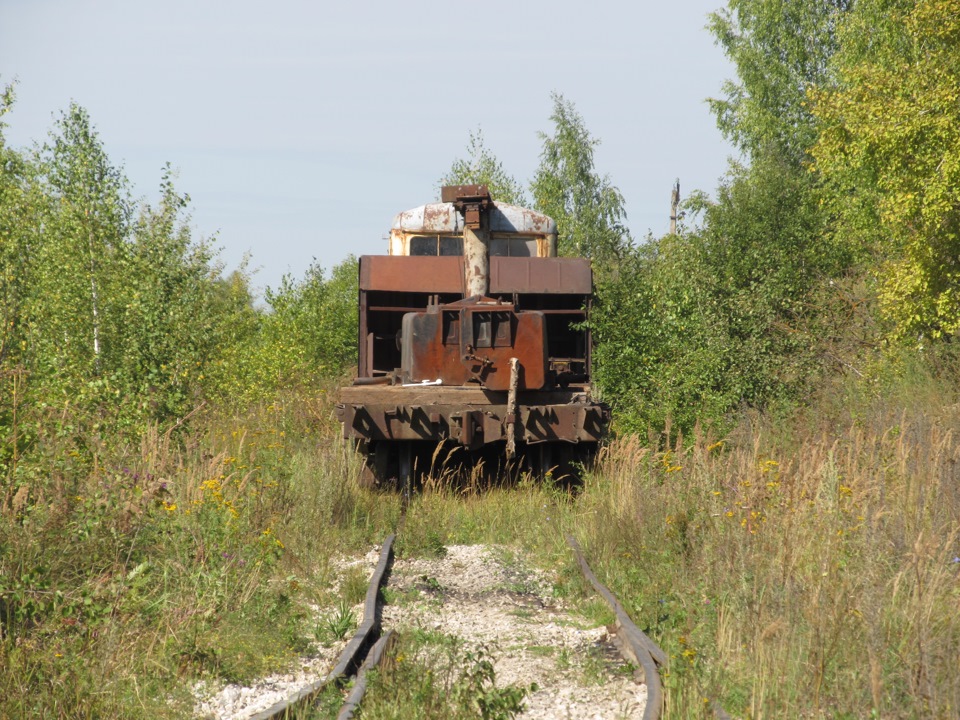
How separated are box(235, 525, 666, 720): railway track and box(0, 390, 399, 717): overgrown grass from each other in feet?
1.66

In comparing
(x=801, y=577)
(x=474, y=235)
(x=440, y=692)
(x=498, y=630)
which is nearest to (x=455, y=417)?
(x=474, y=235)

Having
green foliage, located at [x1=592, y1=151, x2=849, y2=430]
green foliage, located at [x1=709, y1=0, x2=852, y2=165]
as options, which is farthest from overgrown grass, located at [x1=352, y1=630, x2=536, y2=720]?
green foliage, located at [x1=709, y1=0, x2=852, y2=165]

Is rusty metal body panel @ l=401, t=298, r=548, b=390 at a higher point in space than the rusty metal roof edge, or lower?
lower

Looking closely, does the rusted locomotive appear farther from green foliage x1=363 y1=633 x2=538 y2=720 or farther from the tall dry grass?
green foliage x1=363 y1=633 x2=538 y2=720

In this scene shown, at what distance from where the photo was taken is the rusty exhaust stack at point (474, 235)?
12406 mm

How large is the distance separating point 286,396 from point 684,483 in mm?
Result: 12305

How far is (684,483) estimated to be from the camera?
9.07m

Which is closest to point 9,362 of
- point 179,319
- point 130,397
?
point 130,397

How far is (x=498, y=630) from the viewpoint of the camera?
6.71 metres

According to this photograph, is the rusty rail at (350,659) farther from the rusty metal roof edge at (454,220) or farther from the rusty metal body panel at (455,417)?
the rusty metal roof edge at (454,220)

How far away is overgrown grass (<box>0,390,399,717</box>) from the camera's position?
16.5ft

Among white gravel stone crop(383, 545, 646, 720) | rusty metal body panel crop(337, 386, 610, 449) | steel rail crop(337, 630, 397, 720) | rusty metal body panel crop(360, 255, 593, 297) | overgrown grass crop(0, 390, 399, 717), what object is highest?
rusty metal body panel crop(360, 255, 593, 297)

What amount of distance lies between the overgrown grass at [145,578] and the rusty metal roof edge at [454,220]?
4.99 meters

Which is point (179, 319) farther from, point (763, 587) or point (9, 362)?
point (763, 587)
